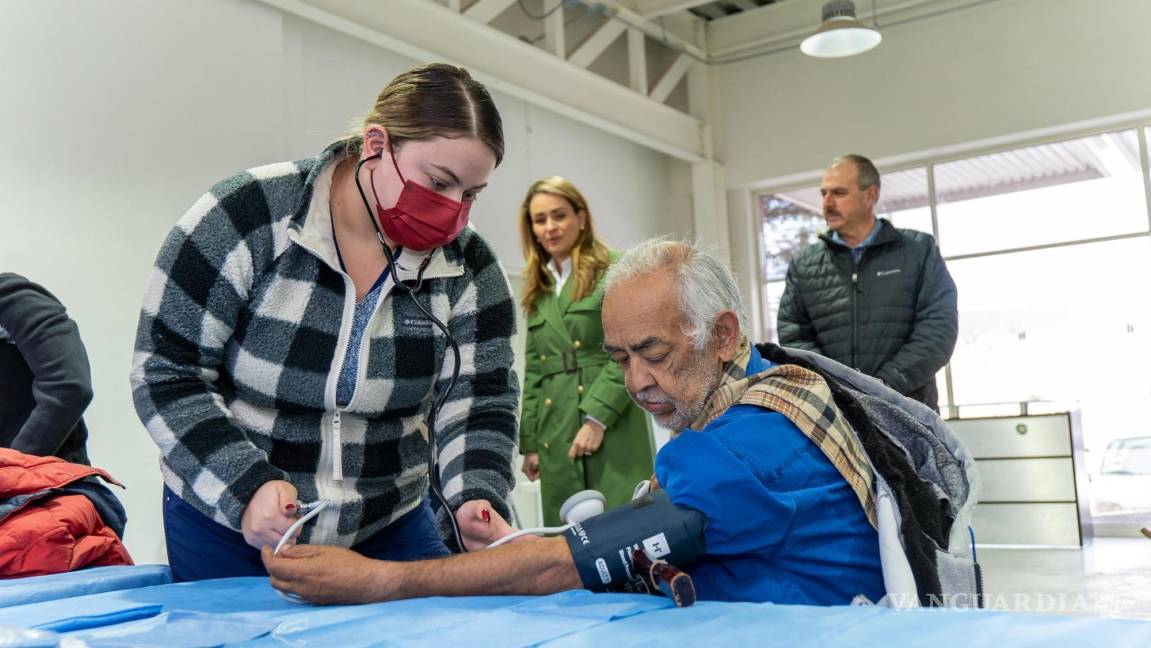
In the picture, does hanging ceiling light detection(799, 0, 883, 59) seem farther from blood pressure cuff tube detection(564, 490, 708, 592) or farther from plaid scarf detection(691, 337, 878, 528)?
blood pressure cuff tube detection(564, 490, 708, 592)

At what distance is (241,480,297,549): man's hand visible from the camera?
136cm

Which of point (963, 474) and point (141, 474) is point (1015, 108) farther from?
point (963, 474)

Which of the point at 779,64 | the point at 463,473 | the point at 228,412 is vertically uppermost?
the point at 779,64

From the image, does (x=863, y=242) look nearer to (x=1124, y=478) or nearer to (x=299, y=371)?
(x=299, y=371)

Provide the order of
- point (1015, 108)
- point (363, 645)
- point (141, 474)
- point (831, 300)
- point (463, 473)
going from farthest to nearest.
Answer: point (1015, 108), point (141, 474), point (831, 300), point (463, 473), point (363, 645)

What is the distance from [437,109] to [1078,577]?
4.23m

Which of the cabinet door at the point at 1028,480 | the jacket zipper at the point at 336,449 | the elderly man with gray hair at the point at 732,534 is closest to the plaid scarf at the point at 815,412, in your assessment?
the elderly man with gray hair at the point at 732,534

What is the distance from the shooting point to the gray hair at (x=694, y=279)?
154cm

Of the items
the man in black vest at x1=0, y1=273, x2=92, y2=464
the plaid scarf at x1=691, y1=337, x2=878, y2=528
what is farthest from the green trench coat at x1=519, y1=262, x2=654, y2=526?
the plaid scarf at x1=691, y1=337, x2=878, y2=528

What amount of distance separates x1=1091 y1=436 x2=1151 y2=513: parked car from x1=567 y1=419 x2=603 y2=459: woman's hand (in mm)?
4968

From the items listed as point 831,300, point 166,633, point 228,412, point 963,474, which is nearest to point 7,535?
point 228,412

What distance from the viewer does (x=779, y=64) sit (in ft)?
26.9

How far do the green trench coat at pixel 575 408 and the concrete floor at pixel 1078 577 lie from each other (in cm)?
121

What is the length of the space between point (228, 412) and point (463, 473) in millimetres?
361
